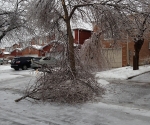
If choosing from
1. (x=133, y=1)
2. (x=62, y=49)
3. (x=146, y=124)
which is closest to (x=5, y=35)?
(x=62, y=49)

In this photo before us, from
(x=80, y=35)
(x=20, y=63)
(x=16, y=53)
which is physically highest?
(x=80, y=35)

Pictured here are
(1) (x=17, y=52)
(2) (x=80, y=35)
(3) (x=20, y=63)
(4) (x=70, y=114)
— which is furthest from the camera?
(1) (x=17, y=52)

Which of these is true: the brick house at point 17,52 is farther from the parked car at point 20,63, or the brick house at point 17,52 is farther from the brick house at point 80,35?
the parked car at point 20,63

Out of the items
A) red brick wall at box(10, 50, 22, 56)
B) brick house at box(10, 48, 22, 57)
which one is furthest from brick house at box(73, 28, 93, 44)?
red brick wall at box(10, 50, 22, 56)

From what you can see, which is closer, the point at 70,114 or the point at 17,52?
the point at 70,114

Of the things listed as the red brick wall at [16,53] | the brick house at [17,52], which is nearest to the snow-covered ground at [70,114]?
the brick house at [17,52]

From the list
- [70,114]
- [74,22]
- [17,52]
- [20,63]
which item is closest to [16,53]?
[17,52]

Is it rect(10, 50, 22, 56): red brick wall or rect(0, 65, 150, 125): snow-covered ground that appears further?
rect(10, 50, 22, 56): red brick wall

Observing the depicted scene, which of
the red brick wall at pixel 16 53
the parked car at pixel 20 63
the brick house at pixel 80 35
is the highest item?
the brick house at pixel 80 35

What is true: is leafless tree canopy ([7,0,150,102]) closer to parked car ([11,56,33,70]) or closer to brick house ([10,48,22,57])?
parked car ([11,56,33,70])

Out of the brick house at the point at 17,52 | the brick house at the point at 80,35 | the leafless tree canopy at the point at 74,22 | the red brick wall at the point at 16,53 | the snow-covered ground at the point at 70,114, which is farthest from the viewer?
the red brick wall at the point at 16,53

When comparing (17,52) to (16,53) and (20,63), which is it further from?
(20,63)

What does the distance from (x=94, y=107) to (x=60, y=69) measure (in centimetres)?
267

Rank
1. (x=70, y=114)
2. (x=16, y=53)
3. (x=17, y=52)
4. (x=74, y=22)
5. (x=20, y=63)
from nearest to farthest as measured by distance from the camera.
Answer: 1. (x=70, y=114)
2. (x=74, y=22)
3. (x=20, y=63)
4. (x=17, y=52)
5. (x=16, y=53)
